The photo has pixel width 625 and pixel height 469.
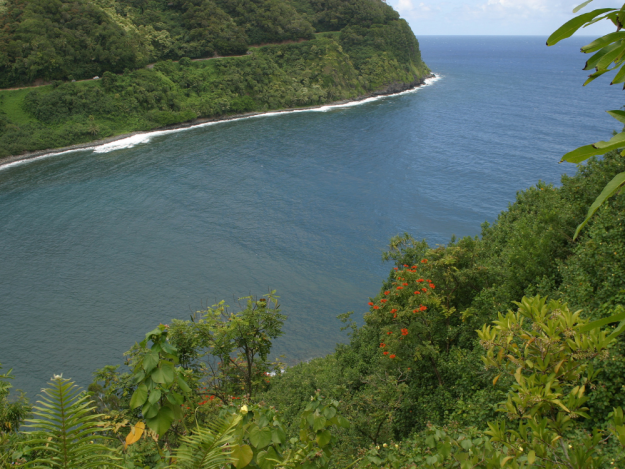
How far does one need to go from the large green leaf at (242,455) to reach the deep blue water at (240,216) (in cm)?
2011

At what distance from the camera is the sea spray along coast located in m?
3.90

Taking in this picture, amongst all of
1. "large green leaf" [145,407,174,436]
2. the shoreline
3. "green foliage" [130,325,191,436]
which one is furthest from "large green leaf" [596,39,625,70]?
the shoreline

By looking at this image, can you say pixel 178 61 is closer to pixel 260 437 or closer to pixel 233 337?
pixel 233 337

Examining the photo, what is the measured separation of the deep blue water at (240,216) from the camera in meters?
25.3

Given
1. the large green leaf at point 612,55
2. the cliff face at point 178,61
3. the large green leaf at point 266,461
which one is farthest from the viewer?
the cliff face at point 178,61

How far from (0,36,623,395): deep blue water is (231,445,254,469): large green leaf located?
20.1 metres

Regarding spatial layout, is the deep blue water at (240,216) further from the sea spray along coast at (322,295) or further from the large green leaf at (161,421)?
the large green leaf at (161,421)

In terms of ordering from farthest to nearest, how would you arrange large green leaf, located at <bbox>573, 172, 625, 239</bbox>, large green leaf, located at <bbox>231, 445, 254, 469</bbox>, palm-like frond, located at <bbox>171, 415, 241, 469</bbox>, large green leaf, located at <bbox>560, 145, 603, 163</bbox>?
large green leaf, located at <bbox>231, 445, 254, 469</bbox> → palm-like frond, located at <bbox>171, 415, 241, 469</bbox> → large green leaf, located at <bbox>560, 145, 603, 163</bbox> → large green leaf, located at <bbox>573, 172, 625, 239</bbox>

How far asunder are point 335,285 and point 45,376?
17462 millimetres

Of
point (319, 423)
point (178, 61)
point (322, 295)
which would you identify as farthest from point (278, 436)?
point (178, 61)

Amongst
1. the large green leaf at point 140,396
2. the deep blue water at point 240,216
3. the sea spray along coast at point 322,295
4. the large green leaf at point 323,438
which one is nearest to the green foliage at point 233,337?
the sea spray along coast at point 322,295

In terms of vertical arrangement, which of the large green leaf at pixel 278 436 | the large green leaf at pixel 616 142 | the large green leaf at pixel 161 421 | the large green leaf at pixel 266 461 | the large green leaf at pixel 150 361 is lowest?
the large green leaf at pixel 266 461

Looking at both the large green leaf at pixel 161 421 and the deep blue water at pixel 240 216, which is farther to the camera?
the deep blue water at pixel 240 216

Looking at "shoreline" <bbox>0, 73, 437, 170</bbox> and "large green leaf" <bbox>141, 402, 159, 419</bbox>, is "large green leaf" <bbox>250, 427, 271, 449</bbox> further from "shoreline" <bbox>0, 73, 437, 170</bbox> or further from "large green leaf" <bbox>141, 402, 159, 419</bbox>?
"shoreline" <bbox>0, 73, 437, 170</bbox>
